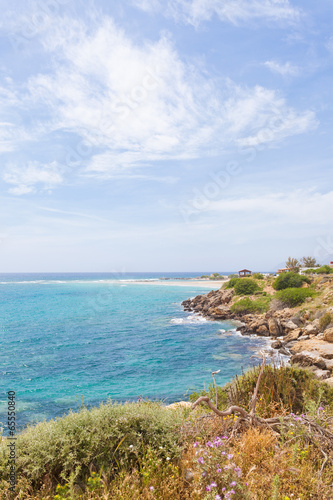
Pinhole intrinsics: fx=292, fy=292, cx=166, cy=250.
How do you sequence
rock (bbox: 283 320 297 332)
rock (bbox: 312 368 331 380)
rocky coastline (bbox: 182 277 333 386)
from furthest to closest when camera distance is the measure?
1. rock (bbox: 283 320 297 332)
2. rocky coastline (bbox: 182 277 333 386)
3. rock (bbox: 312 368 331 380)

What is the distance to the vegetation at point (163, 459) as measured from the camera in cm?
321

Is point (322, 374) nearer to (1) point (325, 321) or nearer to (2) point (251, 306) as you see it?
(1) point (325, 321)

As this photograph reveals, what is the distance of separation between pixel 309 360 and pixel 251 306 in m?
19.4

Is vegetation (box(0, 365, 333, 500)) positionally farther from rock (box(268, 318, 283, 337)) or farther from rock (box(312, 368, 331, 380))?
rock (box(268, 318, 283, 337))

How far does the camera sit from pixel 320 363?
13.9m

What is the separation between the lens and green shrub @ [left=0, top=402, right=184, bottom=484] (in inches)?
138

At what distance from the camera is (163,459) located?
3799mm

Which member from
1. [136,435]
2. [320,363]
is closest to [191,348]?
[320,363]

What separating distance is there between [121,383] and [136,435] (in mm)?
13253

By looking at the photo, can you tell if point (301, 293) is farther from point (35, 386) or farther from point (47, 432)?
point (47, 432)

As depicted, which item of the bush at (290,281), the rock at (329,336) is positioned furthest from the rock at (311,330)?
the bush at (290,281)

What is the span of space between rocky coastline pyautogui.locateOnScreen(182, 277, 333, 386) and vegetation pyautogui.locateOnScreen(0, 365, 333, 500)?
26.3ft

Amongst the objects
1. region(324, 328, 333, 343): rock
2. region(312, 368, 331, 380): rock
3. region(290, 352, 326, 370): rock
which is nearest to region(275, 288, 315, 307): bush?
region(324, 328, 333, 343): rock

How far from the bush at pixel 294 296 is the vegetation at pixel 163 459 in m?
28.2
